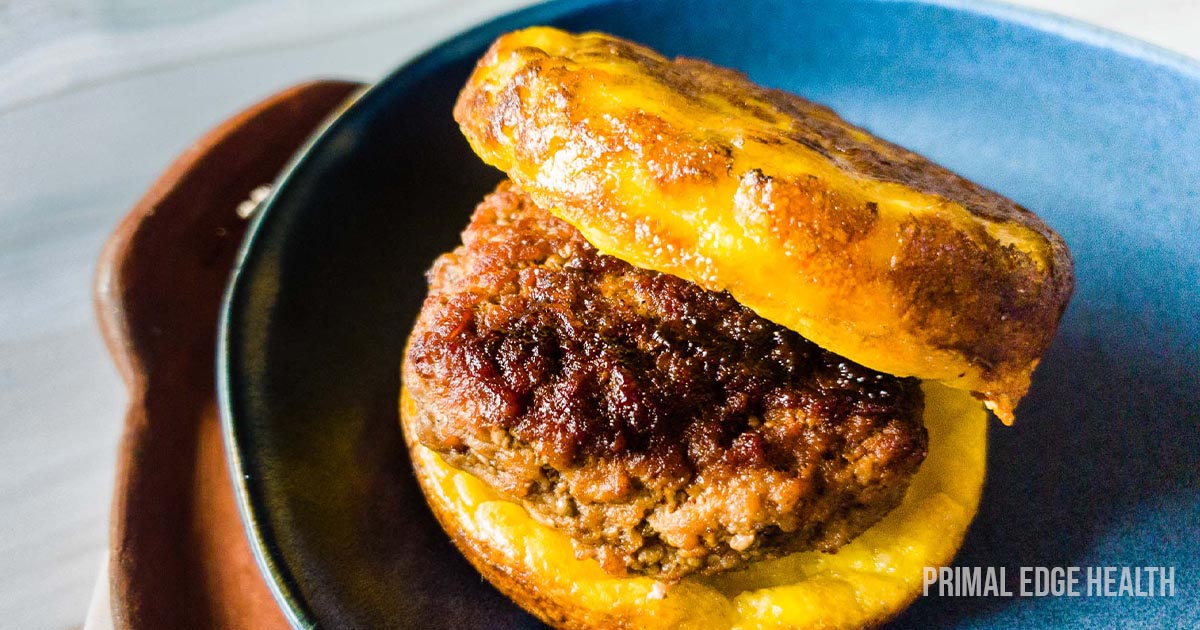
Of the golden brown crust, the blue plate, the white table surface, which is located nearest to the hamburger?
the golden brown crust

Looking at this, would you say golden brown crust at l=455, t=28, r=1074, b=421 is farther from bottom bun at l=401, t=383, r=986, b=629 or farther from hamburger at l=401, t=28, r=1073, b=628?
bottom bun at l=401, t=383, r=986, b=629

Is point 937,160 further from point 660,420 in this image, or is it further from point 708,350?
point 660,420

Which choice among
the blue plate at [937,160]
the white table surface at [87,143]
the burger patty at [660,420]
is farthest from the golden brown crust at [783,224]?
the white table surface at [87,143]

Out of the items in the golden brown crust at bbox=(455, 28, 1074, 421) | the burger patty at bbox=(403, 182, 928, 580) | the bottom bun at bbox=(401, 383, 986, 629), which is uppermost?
the golden brown crust at bbox=(455, 28, 1074, 421)

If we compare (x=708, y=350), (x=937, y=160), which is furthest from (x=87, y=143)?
(x=937, y=160)

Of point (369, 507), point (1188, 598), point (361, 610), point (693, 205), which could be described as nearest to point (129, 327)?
point (369, 507)

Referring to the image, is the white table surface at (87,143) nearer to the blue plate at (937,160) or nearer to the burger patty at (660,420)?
the blue plate at (937,160)

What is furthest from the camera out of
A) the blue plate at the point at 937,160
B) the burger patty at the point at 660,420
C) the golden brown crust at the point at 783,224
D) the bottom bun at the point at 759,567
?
the blue plate at the point at 937,160
